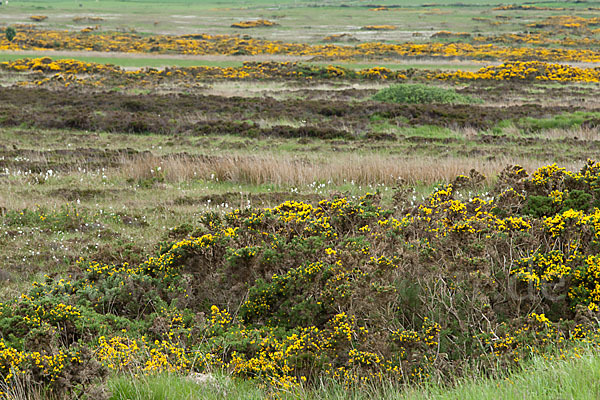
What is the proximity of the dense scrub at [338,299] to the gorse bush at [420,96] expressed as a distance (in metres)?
21.6

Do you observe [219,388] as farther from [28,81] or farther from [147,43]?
[147,43]

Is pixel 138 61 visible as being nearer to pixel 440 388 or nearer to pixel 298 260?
pixel 298 260

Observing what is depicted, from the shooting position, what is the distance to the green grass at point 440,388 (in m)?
3.44

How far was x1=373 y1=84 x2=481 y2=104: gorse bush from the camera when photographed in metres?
28.1

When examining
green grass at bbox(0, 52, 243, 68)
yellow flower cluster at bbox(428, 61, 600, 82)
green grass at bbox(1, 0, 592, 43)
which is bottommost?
yellow flower cluster at bbox(428, 61, 600, 82)

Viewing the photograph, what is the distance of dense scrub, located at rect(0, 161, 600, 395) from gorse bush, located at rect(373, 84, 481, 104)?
851 inches

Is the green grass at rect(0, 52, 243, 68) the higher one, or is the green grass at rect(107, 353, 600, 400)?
the green grass at rect(0, 52, 243, 68)

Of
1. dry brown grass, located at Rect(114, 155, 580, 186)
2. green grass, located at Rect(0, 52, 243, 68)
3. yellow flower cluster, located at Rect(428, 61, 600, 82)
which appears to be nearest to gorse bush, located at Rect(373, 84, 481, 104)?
yellow flower cluster, located at Rect(428, 61, 600, 82)

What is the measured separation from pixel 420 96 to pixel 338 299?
2437cm

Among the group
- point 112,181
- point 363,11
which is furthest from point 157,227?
point 363,11

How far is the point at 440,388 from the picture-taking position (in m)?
3.92

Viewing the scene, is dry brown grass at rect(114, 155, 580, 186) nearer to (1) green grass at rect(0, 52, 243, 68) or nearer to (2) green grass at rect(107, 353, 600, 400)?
(2) green grass at rect(107, 353, 600, 400)

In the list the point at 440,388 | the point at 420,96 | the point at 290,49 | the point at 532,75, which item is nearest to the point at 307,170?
the point at 440,388

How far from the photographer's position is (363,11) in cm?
13438
